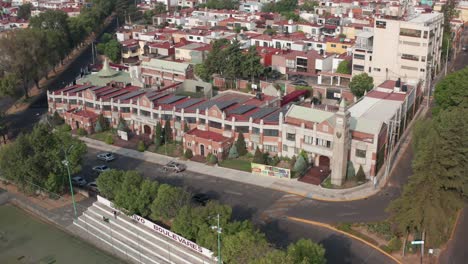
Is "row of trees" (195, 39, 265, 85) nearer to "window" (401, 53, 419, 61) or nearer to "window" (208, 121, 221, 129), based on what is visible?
"window" (401, 53, 419, 61)

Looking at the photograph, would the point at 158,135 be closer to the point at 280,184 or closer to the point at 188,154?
the point at 188,154

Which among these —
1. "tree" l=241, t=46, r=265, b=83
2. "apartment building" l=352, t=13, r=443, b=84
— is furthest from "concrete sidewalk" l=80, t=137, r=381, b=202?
"apartment building" l=352, t=13, r=443, b=84

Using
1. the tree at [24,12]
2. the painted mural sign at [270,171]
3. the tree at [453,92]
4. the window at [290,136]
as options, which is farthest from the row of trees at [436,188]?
the tree at [24,12]

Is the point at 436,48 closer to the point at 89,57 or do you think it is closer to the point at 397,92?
the point at 397,92

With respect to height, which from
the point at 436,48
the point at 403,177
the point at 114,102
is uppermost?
the point at 436,48

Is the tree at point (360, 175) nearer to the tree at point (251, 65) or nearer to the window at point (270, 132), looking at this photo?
the window at point (270, 132)

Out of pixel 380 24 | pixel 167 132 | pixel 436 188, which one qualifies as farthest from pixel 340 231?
pixel 380 24

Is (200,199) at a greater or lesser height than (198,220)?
lesser

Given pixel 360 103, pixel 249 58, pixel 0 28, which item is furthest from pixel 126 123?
pixel 0 28
